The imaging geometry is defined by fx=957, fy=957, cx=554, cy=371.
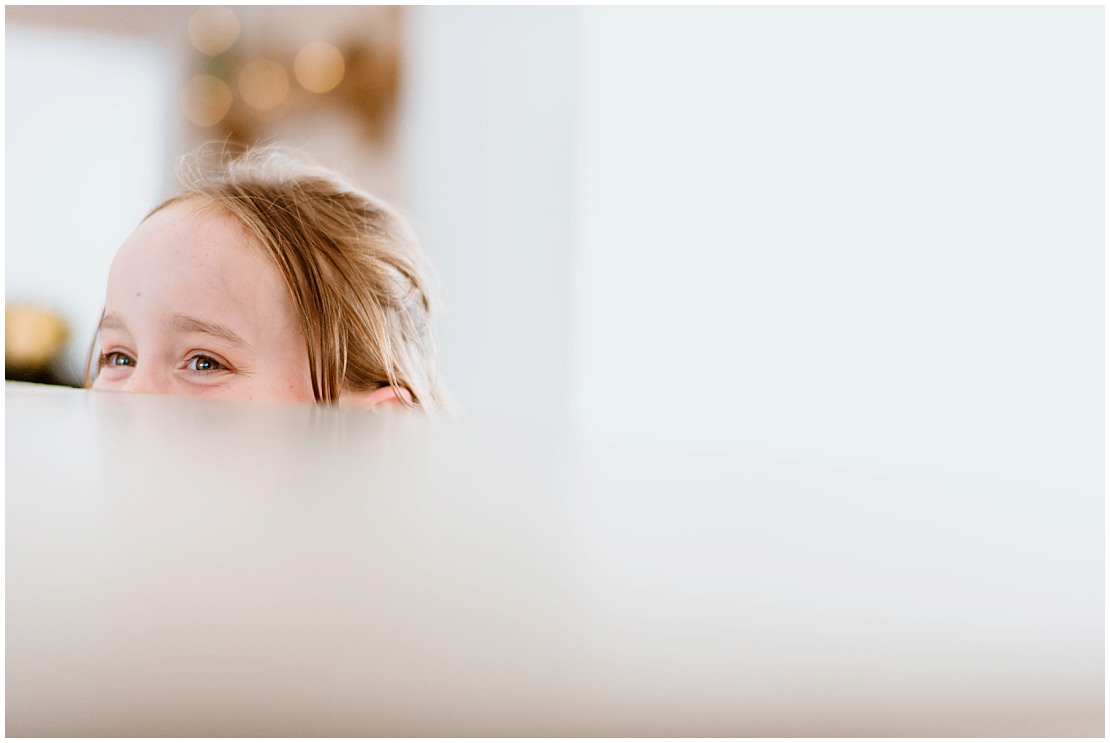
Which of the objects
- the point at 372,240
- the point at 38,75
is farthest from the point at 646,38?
the point at 38,75

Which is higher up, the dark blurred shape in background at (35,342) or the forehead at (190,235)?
the dark blurred shape in background at (35,342)

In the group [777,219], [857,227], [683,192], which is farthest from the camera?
[683,192]

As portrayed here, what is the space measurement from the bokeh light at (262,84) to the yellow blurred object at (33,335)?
61 cm

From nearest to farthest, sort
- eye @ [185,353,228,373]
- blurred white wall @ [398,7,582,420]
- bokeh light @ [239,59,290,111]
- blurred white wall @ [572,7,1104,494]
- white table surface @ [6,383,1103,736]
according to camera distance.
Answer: white table surface @ [6,383,1103,736], eye @ [185,353,228,373], blurred white wall @ [572,7,1104,494], blurred white wall @ [398,7,582,420], bokeh light @ [239,59,290,111]

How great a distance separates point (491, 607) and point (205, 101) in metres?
2.22

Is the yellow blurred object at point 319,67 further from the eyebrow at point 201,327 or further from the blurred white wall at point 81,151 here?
the eyebrow at point 201,327

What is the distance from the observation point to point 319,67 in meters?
2.04

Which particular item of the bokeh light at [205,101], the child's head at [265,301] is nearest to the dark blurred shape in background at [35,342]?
the bokeh light at [205,101]

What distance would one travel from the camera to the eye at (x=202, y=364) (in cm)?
54

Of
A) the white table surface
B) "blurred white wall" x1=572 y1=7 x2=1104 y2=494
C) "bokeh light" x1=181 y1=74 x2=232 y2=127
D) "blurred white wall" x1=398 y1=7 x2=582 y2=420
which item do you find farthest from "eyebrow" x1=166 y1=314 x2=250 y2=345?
"bokeh light" x1=181 y1=74 x2=232 y2=127

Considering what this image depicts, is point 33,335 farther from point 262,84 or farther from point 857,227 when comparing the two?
point 857,227

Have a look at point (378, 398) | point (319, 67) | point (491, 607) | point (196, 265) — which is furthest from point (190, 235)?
point (319, 67)

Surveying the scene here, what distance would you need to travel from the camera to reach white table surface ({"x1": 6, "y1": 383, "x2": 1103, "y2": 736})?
0.05m

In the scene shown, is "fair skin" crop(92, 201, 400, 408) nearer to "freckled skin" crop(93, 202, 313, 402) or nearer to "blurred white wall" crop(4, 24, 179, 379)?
"freckled skin" crop(93, 202, 313, 402)
